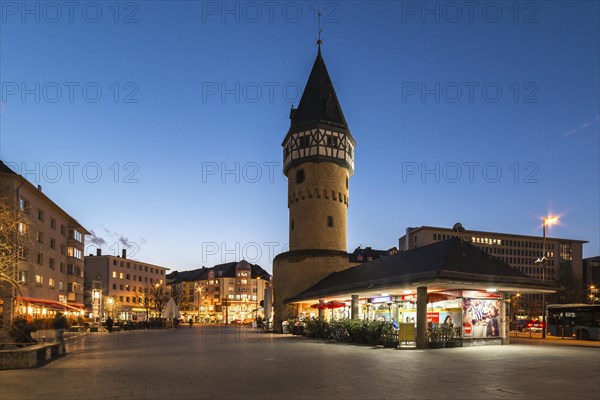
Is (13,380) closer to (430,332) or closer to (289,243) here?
(430,332)

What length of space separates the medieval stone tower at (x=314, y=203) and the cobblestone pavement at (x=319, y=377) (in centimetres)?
2832

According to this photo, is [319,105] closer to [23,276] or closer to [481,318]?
[481,318]

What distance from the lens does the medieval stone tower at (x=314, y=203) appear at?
49.5 meters

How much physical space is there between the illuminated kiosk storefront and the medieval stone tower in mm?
17633

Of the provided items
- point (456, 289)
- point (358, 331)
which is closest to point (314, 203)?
point (358, 331)

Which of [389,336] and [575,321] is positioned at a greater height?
[389,336]

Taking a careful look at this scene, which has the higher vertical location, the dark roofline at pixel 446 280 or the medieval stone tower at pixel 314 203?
the medieval stone tower at pixel 314 203

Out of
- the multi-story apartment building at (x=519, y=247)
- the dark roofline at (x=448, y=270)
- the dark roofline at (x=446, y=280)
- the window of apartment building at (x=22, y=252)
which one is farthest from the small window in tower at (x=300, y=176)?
the multi-story apartment building at (x=519, y=247)

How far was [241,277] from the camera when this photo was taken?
531 feet

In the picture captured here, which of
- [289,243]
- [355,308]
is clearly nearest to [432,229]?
[289,243]

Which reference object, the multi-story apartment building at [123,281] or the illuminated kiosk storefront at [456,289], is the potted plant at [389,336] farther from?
the multi-story apartment building at [123,281]

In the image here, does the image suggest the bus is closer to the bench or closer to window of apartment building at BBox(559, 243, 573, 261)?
the bench

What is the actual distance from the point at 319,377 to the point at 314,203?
3696 centimetres

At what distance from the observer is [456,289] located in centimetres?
2700
